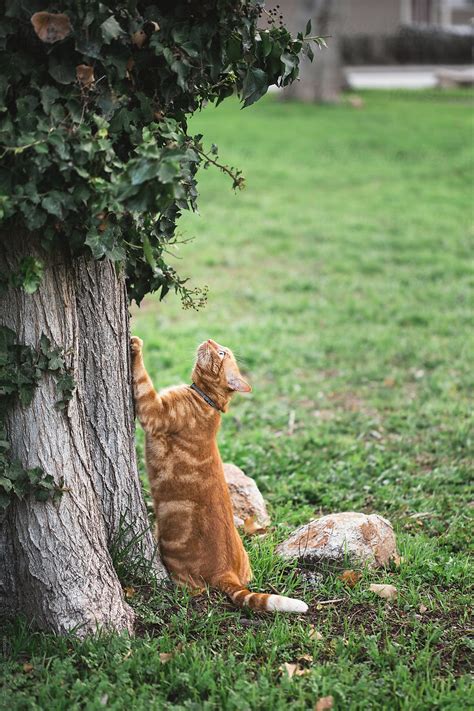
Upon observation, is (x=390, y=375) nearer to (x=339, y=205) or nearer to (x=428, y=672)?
(x=428, y=672)

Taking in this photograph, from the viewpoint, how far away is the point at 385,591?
384 centimetres

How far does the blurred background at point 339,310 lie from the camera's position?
558 cm

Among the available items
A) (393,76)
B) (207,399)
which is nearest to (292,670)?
(207,399)

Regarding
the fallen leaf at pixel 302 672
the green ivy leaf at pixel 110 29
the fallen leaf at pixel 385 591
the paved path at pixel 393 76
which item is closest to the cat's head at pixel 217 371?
the fallen leaf at pixel 385 591

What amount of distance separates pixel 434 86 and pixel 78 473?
25421 millimetres

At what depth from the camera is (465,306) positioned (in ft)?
29.0

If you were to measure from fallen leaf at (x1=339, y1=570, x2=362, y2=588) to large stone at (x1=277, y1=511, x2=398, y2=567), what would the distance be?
0.24ft

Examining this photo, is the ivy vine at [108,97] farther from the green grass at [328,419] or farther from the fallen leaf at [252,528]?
the fallen leaf at [252,528]

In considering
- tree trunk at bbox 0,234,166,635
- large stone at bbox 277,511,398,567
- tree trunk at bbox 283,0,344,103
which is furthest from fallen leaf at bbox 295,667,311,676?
tree trunk at bbox 283,0,344,103

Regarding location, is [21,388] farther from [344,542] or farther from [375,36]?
[375,36]

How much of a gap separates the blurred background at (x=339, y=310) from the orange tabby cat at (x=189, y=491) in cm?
75

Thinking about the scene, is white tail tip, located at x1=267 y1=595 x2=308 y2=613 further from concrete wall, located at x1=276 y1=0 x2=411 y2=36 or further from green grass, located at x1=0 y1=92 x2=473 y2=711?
concrete wall, located at x1=276 y1=0 x2=411 y2=36

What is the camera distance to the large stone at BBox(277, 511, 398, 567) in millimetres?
4078

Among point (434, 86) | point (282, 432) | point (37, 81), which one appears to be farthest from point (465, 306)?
point (434, 86)
